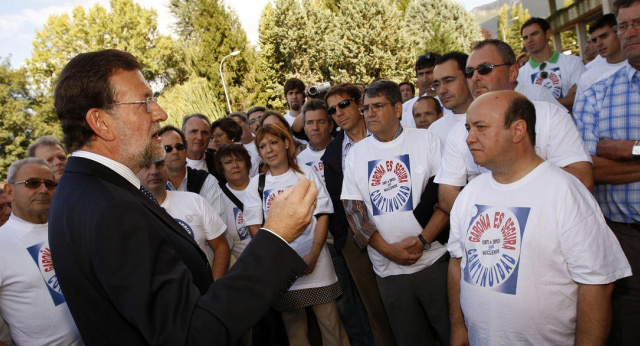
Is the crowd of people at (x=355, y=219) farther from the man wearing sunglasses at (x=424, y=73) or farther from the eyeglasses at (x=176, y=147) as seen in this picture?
the man wearing sunglasses at (x=424, y=73)

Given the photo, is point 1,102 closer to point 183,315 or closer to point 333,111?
point 333,111

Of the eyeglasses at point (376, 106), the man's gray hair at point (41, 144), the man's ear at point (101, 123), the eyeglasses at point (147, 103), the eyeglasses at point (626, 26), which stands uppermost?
the man's gray hair at point (41, 144)

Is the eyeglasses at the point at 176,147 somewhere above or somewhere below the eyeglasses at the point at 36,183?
above

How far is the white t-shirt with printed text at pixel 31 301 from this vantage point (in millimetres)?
2859

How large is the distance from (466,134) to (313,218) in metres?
1.64

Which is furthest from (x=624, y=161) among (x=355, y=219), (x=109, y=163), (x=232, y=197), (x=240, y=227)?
(x=232, y=197)

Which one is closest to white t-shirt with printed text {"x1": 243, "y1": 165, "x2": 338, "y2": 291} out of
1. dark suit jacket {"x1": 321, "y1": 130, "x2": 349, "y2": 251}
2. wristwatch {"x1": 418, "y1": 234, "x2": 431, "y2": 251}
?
dark suit jacket {"x1": 321, "y1": 130, "x2": 349, "y2": 251}

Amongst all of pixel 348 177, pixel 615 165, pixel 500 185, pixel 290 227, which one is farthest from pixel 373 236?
pixel 290 227

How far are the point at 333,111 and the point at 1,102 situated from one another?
43.6 m

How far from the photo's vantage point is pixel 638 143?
279 cm

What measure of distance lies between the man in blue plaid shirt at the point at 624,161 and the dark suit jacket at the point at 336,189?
2133mm

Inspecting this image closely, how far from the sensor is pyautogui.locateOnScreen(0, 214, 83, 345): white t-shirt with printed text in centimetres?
286

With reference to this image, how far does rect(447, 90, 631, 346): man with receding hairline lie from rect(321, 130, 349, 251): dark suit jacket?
1819 mm

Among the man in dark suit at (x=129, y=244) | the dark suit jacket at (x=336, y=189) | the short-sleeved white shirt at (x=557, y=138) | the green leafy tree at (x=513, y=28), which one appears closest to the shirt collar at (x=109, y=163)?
the man in dark suit at (x=129, y=244)
